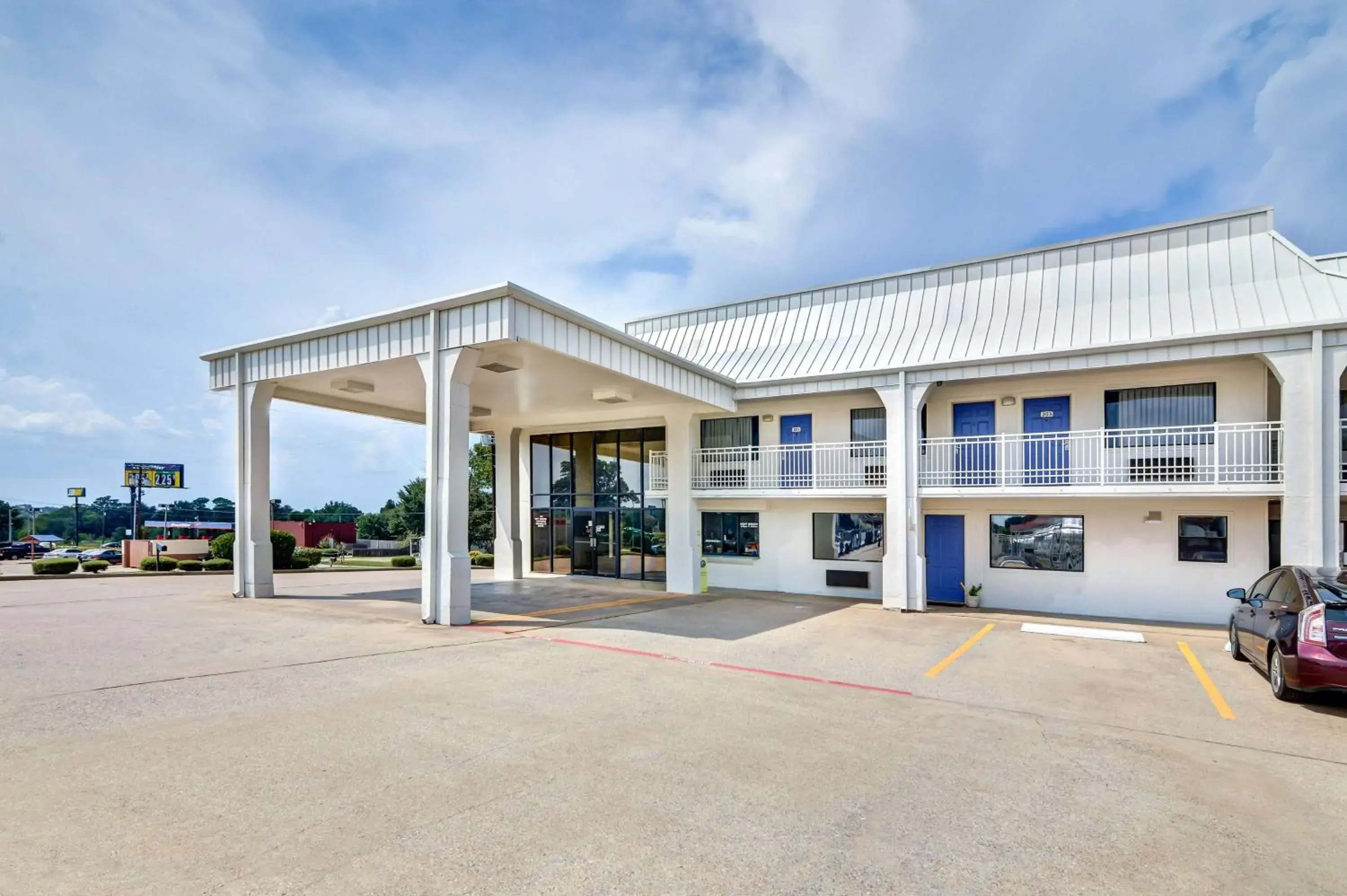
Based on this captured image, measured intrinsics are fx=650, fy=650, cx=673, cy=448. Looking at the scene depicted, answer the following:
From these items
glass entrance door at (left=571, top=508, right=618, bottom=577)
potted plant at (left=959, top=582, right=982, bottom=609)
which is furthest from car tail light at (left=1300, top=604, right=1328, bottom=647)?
glass entrance door at (left=571, top=508, right=618, bottom=577)

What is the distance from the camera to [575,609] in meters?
14.0

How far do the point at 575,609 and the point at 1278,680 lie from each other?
11.2 m

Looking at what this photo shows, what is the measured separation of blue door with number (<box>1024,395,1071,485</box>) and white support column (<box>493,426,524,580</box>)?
48.3 feet

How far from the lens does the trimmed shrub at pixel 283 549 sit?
24641 millimetres

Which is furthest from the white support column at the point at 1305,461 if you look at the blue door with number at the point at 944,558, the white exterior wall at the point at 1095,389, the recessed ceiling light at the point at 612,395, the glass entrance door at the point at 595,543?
the glass entrance door at the point at 595,543

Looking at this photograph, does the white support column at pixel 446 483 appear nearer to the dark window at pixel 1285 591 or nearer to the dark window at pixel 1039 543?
the dark window at pixel 1285 591

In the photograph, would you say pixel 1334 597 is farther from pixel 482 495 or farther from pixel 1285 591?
pixel 482 495

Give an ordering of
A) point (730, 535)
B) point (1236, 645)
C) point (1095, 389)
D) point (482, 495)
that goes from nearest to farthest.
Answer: point (1236, 645) < point (1095, 389) < point (730, 535) < point (482, 495)

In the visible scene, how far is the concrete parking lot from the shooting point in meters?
3.68

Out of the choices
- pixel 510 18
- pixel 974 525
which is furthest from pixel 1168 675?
pixel 510 18

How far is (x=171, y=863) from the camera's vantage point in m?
3.56

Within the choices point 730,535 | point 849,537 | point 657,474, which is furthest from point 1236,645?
point 657,474

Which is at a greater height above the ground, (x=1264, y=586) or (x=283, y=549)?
(x=1264, y=586)

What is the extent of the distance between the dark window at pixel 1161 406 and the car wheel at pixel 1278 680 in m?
6.67
